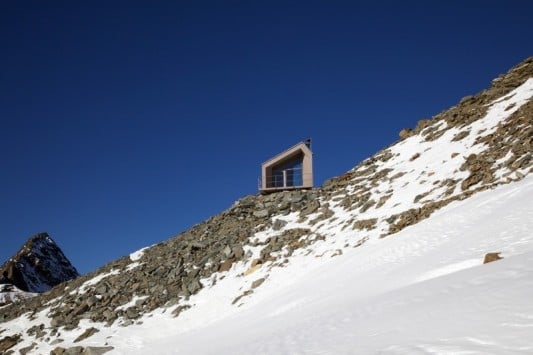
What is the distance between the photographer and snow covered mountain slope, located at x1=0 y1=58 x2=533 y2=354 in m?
6.83

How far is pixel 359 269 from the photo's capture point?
14680 millimetres

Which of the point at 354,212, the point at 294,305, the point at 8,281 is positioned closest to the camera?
the point at 294,305

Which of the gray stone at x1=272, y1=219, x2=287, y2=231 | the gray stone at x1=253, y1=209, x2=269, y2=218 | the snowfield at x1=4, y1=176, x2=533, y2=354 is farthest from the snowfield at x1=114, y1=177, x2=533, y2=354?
the gray stone at x1=253, y1=209, x2=269, y2=218

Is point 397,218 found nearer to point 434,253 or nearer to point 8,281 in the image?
point 434,253

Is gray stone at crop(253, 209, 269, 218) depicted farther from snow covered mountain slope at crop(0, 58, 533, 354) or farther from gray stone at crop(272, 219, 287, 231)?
gray stone at crop(272, 219, 287, 231)

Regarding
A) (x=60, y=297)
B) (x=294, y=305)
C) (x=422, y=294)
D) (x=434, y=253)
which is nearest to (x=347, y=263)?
(x=294, y=305)

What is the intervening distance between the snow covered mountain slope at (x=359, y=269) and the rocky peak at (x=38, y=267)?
2590 inches

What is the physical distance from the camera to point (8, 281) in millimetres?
86062

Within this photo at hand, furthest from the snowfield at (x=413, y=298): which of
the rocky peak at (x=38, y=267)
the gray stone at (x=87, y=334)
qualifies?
the rocky peak at (x=38, y=267)

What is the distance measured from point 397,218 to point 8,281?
9321 centimetres

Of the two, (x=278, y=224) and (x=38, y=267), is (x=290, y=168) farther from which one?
(x=38, y=267)

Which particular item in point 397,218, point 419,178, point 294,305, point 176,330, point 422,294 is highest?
point 419,178

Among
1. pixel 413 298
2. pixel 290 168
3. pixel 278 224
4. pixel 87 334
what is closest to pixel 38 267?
pixel 290 168

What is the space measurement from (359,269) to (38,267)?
108m
